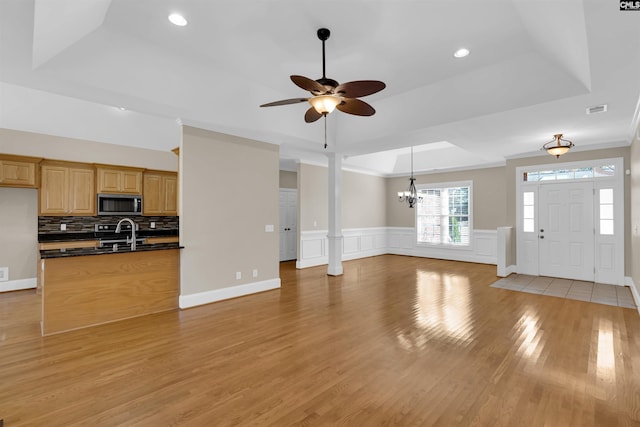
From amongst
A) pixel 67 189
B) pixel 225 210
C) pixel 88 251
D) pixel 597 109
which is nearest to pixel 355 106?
pixel 225 210

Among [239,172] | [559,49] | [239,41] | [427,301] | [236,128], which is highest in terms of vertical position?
[239,41]

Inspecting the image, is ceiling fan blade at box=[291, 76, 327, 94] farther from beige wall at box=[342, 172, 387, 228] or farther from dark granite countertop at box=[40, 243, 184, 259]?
beige wall at box=[342, 172, 387, 228]

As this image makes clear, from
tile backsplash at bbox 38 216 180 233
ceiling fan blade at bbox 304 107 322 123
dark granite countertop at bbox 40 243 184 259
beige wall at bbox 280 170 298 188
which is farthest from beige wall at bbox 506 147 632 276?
tile backsplash at bbox 38 216 180 233

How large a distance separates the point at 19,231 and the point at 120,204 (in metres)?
1.59

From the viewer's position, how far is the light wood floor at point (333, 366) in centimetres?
205

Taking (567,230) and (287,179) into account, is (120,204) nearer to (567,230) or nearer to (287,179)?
(287,179)

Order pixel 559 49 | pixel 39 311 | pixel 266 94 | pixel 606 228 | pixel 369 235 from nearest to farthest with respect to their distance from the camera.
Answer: pixel 559 49 < pixel 39 311 < pixel 266 94 < pixel 606 228 < pixel 369 235

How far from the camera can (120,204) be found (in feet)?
20.2

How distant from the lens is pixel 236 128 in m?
4.56

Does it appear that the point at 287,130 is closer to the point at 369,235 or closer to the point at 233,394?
the point at 233,394

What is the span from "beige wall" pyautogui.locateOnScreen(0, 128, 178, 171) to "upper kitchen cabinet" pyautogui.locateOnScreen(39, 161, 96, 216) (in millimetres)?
184

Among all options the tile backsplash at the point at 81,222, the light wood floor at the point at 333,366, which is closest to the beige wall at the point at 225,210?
the light wood floor at the point at 333,366

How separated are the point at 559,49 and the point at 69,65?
16.4 feet

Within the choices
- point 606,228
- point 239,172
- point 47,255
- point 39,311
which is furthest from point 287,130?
point 606,228
